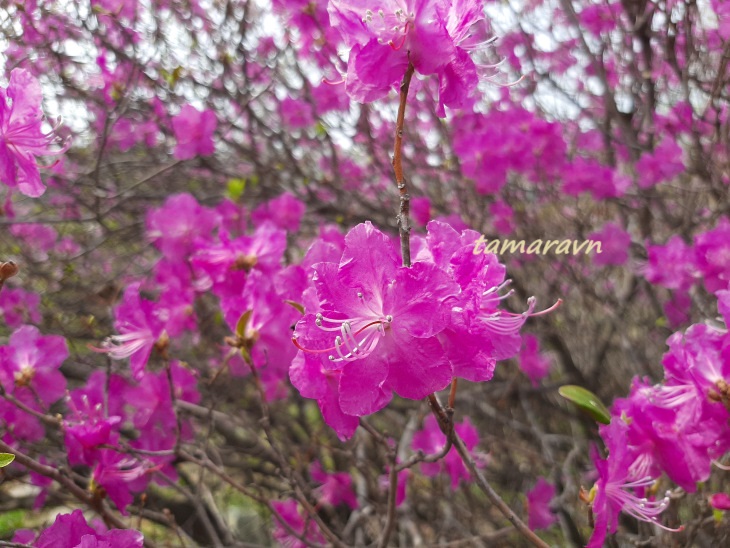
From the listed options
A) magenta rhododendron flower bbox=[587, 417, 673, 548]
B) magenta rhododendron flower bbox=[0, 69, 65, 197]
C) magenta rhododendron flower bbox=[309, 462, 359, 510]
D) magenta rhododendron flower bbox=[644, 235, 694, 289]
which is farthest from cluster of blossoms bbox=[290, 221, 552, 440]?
magenta rhododendron flower bbox=[309, 462, 359, 510]

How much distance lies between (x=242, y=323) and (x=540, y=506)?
1941 mm

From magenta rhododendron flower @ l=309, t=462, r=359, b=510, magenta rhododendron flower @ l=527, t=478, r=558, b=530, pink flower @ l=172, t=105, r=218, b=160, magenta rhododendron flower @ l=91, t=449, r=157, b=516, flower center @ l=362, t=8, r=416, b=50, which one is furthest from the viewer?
pink flower @ l=172, t=105, r=218, b=160

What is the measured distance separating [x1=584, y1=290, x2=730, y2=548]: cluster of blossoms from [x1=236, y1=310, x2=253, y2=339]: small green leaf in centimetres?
78

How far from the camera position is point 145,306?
5.35 feet

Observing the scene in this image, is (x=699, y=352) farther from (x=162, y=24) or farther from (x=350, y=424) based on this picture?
(x=162, y=24)

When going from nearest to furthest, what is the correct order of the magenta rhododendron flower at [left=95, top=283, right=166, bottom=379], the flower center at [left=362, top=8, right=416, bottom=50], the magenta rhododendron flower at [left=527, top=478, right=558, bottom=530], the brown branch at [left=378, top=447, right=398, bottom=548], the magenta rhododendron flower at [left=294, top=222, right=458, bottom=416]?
the magenta rhododendron flower at [left=294, top=222, right=458, bottom=416], the flower center at [left=362, top=8, right=416, bottom=50], the brown branch at [left=378, top=447, right=398, bottom=548], the magenta rhododendron flower at [left=95, top=283, right=166, bottom=379], the magenta rhododendron flower at [left=527, top=478, right=558, bottom=530]

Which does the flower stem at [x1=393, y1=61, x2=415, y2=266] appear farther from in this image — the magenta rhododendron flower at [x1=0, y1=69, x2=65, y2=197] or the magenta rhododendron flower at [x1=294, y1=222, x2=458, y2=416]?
the magenta rhododendron flower at [x1=0, y1=69, x2=65, y2=197]

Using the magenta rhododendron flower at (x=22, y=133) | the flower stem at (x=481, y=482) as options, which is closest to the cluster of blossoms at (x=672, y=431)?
the flower stem at (x=481, y=482)

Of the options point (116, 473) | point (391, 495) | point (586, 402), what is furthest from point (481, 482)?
point (116, 473)

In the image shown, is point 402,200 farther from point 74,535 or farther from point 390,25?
point 74,535

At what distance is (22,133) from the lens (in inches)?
51.2

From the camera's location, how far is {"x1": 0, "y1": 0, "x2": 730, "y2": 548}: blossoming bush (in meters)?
1.04

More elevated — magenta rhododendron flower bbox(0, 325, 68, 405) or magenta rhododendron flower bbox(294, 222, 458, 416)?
magenta rhododendron flower bbox(0, 325, 68, 405)

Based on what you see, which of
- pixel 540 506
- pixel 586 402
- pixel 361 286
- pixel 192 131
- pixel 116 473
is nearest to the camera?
pixel 361 286
